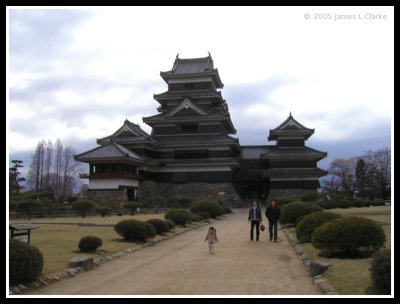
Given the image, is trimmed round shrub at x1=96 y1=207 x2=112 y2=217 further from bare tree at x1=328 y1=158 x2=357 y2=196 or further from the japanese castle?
bare tree at x1=328 y1=158 x2=357 y2=196

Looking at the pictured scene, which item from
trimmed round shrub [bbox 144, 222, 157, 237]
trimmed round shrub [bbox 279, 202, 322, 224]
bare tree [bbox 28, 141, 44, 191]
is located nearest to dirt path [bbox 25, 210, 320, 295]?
trimmed round shrub [bbox 144, 222, 157, 237]

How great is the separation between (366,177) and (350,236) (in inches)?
2128

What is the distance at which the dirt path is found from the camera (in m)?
10.7

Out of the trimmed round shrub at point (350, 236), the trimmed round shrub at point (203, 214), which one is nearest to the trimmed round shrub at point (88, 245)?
the trimmed round shrub at point (350, 236)

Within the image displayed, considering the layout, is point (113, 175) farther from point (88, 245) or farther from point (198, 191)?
point (88, 245)

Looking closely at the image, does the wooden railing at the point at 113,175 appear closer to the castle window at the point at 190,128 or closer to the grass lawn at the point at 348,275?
the castle window at the point at 190,128

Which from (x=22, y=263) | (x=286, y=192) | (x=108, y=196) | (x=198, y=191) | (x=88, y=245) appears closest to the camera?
(x=22, y=263)

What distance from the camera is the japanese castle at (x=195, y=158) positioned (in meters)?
52.7

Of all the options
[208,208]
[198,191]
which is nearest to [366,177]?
[198,191]

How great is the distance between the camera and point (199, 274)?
41.4ft

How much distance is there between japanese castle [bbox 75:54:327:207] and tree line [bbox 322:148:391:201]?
38.3ft

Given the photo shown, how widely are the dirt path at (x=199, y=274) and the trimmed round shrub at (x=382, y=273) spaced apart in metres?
1.94

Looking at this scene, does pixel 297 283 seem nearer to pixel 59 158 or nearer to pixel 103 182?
pixel 103 182
